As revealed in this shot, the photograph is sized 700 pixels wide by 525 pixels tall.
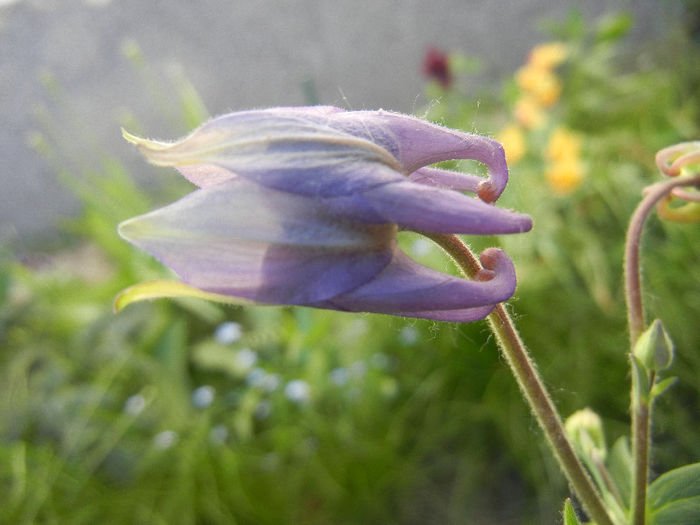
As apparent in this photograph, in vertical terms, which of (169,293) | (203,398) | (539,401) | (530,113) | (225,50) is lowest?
(203,398)

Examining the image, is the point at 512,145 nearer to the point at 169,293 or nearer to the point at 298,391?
the point at 298,391

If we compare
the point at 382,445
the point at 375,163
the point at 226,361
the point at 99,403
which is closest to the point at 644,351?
the point at 375,163

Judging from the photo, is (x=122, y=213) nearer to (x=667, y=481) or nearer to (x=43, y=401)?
(x=43, y=401)

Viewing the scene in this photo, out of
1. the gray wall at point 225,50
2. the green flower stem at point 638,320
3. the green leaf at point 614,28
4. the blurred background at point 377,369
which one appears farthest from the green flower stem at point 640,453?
the gray wall at point 225,50

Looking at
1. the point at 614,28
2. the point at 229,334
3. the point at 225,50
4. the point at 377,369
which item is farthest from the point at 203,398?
the point at 225,50

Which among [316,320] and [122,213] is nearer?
[316,320]
